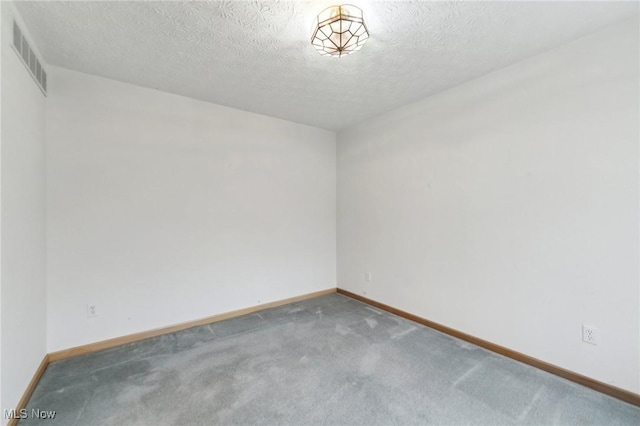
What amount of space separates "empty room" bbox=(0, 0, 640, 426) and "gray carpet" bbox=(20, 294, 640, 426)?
2cm

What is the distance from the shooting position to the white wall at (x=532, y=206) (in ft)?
6.09

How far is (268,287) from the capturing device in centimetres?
361

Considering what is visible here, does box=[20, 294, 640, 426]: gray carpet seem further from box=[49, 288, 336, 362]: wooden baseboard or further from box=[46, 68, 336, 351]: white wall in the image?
box=[46, 68, 336, 351]: white wall

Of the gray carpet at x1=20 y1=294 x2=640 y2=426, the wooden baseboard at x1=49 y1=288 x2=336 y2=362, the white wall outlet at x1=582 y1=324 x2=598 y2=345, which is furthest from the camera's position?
the wooden baseboard at x1=49 y1=288 x2=336 y2=362

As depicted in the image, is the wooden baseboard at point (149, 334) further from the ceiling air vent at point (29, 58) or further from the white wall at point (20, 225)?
the ceiling air vent at point (29, 58)

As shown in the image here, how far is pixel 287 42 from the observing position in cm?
201

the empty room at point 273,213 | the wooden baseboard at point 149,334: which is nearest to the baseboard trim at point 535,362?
the empty room at point 273,213

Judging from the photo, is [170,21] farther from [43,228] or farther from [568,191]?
[568,191]

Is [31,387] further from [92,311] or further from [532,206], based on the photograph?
[532,206]

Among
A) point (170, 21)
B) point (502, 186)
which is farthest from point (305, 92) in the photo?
point (502, 186)

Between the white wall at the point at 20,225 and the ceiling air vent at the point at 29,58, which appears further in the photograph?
the ceiling air vent at the point at 29,58

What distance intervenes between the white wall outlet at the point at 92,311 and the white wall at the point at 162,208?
0.04 meters

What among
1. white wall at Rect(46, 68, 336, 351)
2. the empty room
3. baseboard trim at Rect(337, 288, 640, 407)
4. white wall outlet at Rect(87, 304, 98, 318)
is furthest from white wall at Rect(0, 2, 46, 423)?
baseboard trim at Rect(337, 288, 640, 407)

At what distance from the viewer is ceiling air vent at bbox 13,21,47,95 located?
5.61 feet
